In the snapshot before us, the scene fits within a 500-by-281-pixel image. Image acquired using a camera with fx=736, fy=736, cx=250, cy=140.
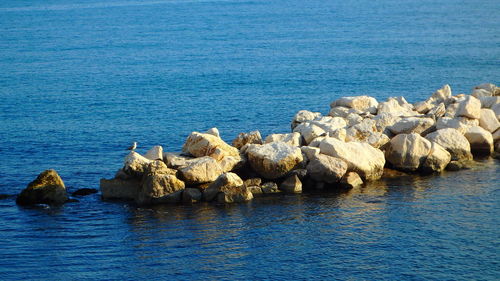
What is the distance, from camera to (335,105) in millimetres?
41688

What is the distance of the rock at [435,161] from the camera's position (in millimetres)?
33906

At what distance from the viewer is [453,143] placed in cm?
3538

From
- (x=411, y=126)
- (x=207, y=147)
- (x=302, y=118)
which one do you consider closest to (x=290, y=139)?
(x=207, y=147)

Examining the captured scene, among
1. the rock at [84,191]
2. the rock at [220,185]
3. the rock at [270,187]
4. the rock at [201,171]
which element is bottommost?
the rock at [84,191]

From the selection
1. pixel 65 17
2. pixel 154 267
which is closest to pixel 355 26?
pixel 65 17

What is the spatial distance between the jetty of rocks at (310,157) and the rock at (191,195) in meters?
0.04

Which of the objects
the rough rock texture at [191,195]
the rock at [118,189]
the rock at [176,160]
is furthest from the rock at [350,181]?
the rock at [118,189]

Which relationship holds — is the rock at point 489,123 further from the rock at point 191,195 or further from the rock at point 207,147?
the rock at point 191,195

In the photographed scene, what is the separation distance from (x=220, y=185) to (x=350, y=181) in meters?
5.78

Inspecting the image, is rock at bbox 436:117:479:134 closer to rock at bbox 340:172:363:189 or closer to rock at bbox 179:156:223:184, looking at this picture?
rock at bbox 340:172:363:189

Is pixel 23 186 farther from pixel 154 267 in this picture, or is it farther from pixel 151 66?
pixel 151 66

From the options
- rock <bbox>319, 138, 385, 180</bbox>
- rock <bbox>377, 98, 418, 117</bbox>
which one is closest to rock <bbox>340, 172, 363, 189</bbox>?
rock <bbox>319, 138, 385, 180</bbox>

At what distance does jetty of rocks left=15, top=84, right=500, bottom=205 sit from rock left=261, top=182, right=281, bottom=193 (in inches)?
1.7

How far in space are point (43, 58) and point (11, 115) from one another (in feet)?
96.3
